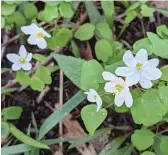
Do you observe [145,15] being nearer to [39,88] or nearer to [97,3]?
[97,3]

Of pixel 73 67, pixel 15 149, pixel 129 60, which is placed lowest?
pixel 15 149

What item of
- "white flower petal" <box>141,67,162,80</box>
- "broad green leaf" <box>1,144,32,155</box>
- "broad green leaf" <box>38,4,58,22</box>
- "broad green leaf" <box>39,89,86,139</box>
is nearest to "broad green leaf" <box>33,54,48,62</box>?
"broad green leaf" <box>38,4,58,22</box>

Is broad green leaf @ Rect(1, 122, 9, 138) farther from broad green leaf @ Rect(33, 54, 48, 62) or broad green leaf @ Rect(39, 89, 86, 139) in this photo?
broad green leaf @ Rect(33, 54, 48, 62)

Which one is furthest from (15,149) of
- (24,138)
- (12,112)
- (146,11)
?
(146,11)

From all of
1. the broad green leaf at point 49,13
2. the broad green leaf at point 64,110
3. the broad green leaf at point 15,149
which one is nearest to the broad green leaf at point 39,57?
the broad green leaf at point 49,13

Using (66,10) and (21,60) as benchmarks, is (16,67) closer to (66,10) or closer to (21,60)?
(21,60)

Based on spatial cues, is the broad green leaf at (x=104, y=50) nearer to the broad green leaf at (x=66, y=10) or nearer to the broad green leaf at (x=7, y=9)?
the broad green leaf at (x=66, y=10)
